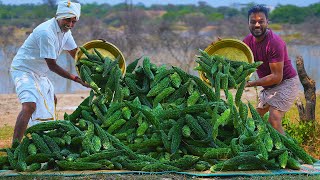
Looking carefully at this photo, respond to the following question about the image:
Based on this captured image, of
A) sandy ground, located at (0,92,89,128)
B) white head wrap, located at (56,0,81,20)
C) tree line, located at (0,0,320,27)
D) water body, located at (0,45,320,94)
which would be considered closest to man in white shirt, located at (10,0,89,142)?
white head wrap, located at (56,0,81,20)

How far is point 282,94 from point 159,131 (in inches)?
74.7

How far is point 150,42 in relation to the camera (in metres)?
24.4

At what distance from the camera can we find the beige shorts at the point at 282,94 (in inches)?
402

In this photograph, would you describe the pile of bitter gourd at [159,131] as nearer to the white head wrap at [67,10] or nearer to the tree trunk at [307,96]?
the white head wrap at [67,10]

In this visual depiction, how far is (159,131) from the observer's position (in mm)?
9125

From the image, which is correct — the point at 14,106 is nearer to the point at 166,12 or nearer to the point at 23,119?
the point at 23,119

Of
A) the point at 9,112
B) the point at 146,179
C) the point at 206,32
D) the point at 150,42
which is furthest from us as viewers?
the point at 206,32

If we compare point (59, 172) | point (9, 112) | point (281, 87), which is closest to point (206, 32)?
point (9, 112)

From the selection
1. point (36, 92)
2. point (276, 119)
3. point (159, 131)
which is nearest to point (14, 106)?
point (36, 92)

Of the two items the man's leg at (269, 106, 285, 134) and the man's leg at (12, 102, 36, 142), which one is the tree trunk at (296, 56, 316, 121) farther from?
the man's leg at (12, 102, 36, 142)

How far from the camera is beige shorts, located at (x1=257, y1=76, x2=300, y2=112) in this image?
10.2 meters

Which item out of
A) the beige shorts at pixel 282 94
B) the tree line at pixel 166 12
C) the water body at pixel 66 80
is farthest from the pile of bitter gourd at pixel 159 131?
the tree line at pixel 166 12

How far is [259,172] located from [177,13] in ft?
82.7

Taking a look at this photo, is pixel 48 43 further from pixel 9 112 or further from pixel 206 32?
pixel 206 32
